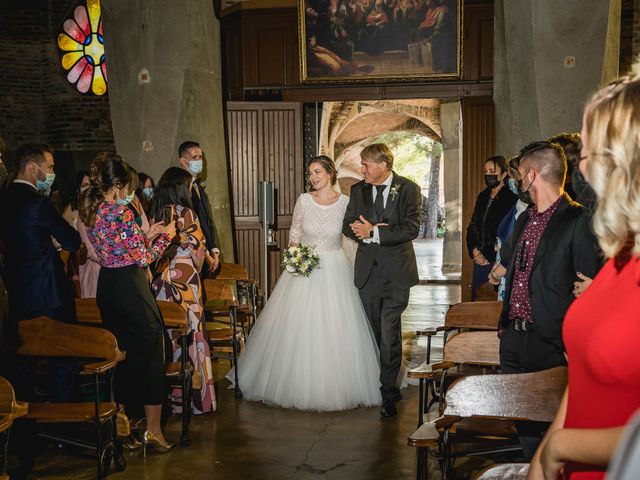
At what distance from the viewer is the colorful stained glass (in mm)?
14648

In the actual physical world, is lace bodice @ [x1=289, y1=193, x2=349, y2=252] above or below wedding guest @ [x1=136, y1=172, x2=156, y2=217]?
below

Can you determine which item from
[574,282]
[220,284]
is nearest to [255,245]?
[220,284]

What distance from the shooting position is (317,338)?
561cm

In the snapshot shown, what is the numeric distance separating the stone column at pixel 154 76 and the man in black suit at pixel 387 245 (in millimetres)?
4158

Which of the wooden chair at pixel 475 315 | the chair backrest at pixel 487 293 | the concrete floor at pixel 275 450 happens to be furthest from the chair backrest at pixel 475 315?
the chair backrest at pixel 487 293

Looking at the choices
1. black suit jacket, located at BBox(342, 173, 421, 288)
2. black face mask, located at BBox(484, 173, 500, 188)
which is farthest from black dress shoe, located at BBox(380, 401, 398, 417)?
black face mask, located at BBox(484, 173, 500, 188)

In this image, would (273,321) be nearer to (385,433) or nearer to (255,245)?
(385,433)

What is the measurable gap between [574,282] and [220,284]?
3.31 m

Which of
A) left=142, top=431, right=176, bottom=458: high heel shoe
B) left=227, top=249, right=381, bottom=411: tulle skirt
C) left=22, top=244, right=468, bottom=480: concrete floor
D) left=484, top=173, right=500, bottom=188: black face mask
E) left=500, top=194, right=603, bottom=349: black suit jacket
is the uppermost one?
left=484, top=173, right=500, bottom=188: black face mask

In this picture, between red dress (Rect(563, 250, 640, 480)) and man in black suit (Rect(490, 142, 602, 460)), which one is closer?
red dress (Rect(563, 250, 640, 480))

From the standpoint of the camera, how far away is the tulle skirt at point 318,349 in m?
5.52

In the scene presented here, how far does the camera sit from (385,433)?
491cm

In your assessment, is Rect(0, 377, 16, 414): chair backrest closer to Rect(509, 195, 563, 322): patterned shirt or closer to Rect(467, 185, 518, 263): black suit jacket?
Rect(509, 195, 563, 322): patterned shirt

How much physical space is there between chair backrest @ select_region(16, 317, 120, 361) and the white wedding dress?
75.3 inches
